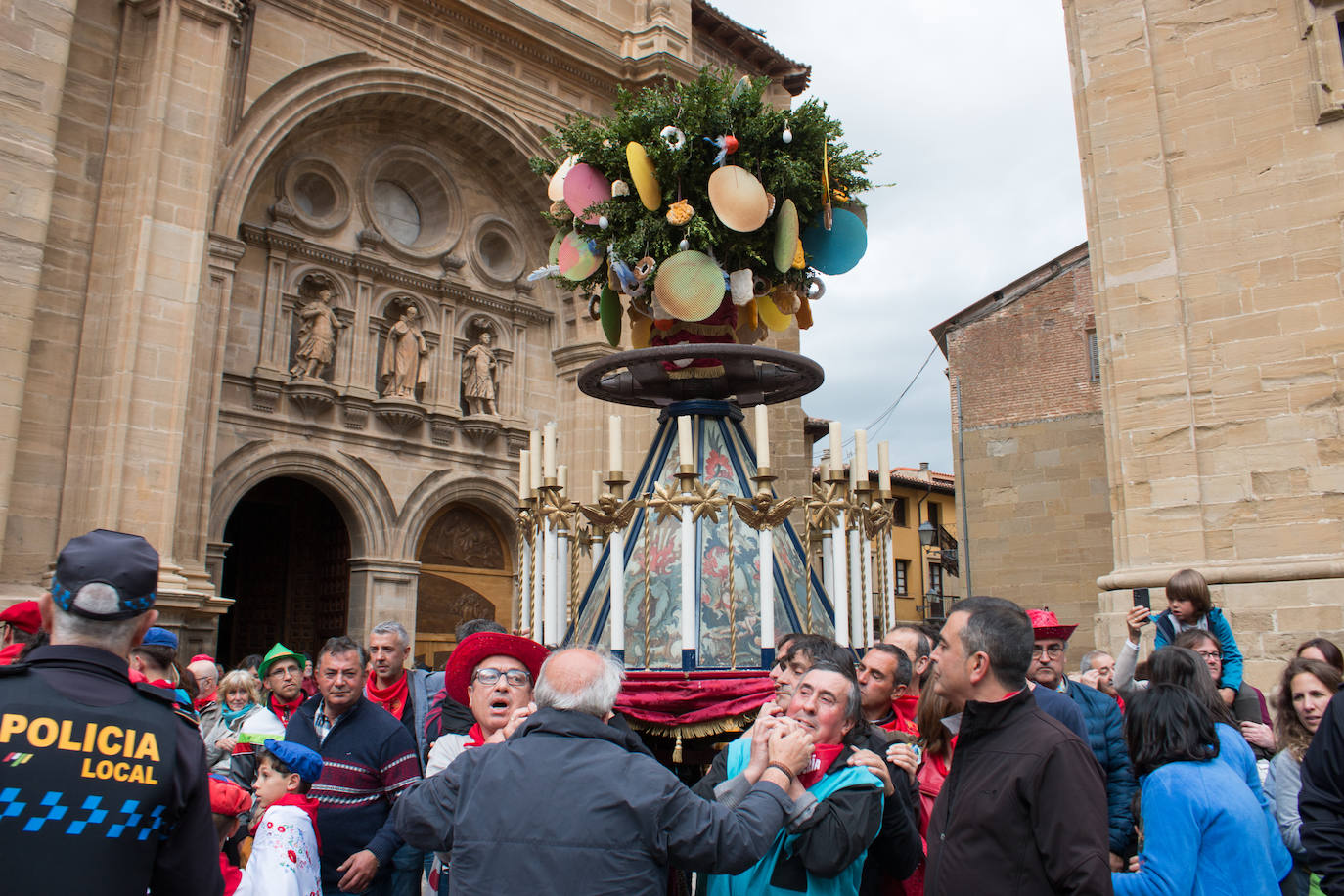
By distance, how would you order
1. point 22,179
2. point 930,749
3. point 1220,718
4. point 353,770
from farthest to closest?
point 22,179 → point 353,770 → point 930,749 → point 1220,718

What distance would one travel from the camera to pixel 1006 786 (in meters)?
2.69

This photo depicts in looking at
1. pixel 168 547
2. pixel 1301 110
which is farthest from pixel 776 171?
pixel 168 547

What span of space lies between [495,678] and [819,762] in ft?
4.63

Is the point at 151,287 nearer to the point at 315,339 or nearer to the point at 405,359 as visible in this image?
the point at 315,339

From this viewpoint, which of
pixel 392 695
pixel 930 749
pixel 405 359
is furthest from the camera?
pixel 405 359

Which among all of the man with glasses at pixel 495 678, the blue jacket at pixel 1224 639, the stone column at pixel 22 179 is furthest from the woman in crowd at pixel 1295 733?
the stone column at pixel 22 179

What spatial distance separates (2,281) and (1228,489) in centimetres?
1255

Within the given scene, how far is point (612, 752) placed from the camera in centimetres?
278

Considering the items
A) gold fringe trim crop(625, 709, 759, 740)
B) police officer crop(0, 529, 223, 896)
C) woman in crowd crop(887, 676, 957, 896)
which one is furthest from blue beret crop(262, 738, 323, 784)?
woman in crowd crop(887, 676, 957, 896)

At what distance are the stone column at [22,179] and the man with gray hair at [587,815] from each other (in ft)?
33.7

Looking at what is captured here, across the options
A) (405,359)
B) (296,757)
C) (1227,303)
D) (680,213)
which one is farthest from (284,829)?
(405,359)

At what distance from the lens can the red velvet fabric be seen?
481 centimetres

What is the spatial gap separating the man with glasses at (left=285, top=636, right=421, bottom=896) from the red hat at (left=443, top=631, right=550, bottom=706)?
2.64 ft

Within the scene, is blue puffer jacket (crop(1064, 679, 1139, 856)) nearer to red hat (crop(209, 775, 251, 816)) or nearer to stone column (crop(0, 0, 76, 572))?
red hat (crop(209, 775, 251, 816))
